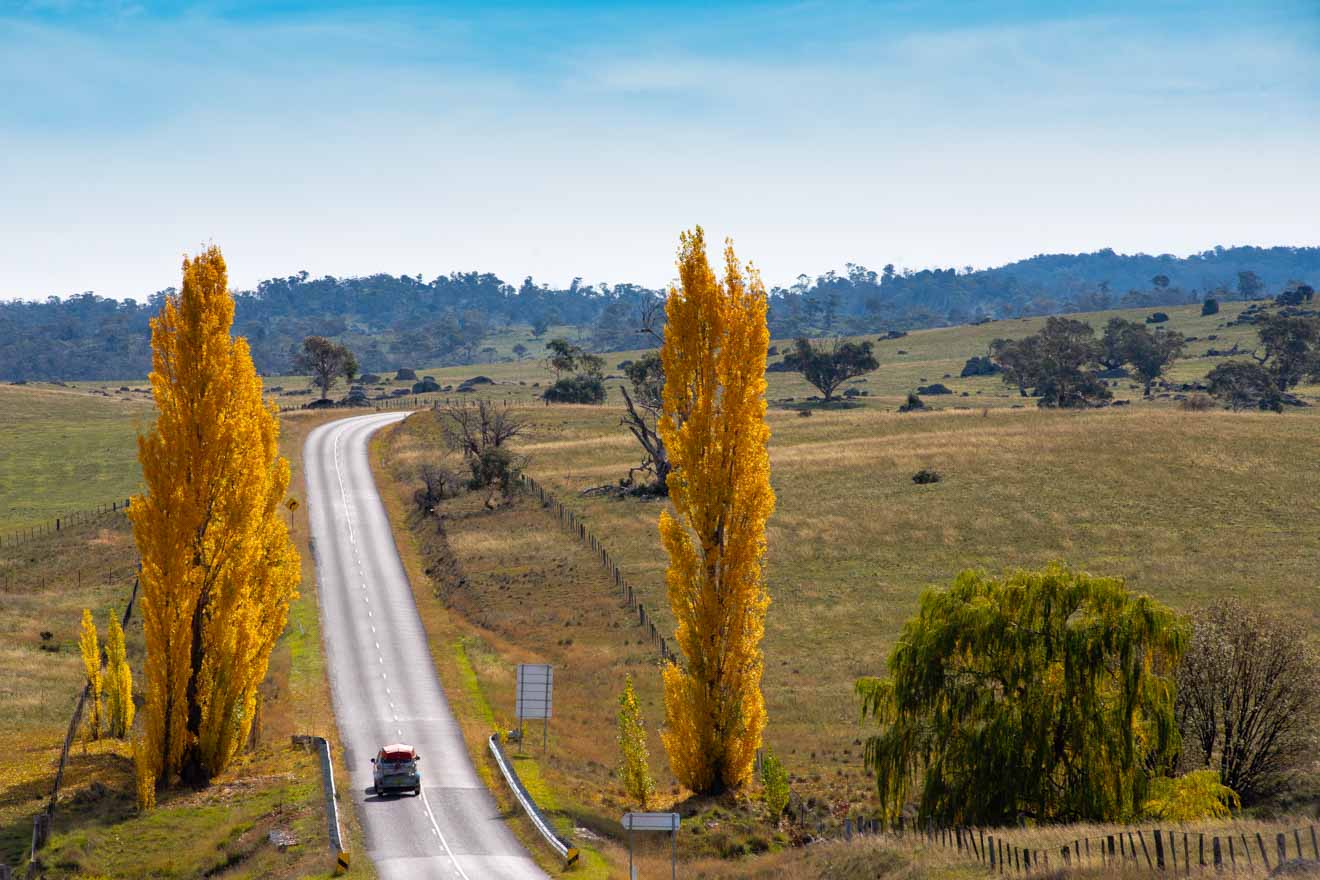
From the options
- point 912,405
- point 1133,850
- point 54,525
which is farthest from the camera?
point 912,405

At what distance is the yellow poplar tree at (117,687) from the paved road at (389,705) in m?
7.98

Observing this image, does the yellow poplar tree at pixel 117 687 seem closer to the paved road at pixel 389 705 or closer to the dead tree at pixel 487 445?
the paved road at pixel 389 705

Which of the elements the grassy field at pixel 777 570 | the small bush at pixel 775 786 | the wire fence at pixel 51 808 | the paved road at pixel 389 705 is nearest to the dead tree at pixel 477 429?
the grassy field at pixel 777 570

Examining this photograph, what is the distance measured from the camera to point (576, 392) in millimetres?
156500

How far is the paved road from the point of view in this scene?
35.1 metres

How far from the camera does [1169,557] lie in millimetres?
69938

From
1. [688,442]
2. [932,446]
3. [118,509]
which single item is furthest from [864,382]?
[688,442]

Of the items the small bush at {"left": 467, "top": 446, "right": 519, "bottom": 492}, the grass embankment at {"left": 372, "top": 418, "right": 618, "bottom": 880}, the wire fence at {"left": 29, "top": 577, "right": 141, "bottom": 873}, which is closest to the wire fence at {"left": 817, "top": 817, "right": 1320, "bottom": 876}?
the grass embankment at {"left": 372, "top": 418, "right": 618, "bottom": 880}

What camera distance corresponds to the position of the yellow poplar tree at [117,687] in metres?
45.1

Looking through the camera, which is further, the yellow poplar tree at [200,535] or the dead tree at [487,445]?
the dead tree at [487,445]

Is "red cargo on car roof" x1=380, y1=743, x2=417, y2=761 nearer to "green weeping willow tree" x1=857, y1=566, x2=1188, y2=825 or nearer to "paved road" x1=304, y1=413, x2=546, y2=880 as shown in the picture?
"paved road" x1=304, y1=413, x2=546, y2=880

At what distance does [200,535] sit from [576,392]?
11618cm

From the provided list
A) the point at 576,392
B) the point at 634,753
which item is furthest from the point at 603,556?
the point at 576,392

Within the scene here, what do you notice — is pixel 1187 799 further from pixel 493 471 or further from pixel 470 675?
pixel 493 471
